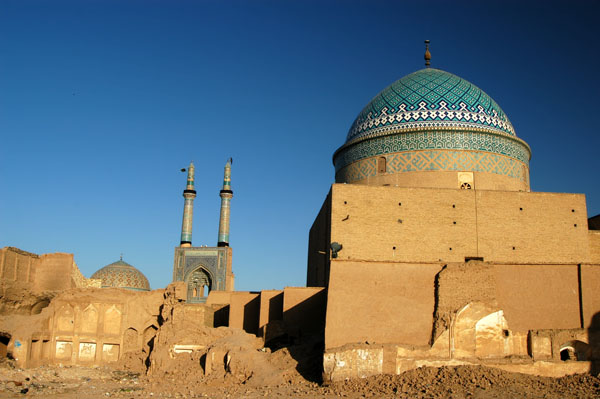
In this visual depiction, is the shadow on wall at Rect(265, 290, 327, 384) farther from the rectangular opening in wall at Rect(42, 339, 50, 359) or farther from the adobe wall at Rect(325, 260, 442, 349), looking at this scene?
the rectangular opening in wall at Rect(42, 339, 50, 359)

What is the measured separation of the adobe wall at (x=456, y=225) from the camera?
1359 centimetres

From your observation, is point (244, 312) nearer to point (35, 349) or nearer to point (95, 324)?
point (95, 324)

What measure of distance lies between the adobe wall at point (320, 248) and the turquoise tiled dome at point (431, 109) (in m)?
2.48

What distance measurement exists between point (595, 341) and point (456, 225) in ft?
11.8

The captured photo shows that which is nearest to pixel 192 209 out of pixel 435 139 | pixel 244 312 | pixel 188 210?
pixel 188 210

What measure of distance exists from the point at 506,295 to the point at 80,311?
11.6 meters

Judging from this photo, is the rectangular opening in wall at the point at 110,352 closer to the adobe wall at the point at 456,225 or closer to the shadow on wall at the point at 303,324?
the shadow on wall at the point at 303,324

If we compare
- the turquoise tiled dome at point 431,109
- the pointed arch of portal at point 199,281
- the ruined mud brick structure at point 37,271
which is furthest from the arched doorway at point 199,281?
the turquoise tiled dome at point 431,109

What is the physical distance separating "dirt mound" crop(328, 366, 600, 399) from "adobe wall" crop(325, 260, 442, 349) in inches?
32.1

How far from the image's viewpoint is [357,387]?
1084cm

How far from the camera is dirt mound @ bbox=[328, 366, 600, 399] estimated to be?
10336 mm

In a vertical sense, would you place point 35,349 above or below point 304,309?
below

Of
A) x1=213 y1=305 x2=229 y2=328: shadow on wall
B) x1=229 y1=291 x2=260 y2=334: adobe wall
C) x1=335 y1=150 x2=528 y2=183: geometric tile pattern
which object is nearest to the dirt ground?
x1=229 y1=291 x2=260 y2=334: adobe wall

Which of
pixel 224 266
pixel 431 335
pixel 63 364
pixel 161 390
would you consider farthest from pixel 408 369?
pixel 224 266
